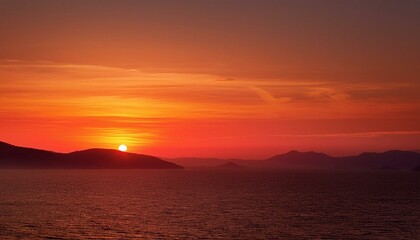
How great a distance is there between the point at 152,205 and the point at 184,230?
162 ft

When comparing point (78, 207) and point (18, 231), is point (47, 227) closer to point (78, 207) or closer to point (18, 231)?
point (18, 231)

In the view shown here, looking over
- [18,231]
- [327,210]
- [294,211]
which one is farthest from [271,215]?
[18,231]

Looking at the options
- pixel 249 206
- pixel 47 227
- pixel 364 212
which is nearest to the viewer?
pixel 47 227

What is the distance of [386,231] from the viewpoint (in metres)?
92.4

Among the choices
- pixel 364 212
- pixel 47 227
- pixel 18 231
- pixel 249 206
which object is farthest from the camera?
pixel 249 206

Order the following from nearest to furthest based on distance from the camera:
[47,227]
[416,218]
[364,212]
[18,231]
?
[18,231] → [47,227] → [416,218] → [364,212]

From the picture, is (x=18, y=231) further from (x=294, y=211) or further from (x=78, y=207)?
(x=294, y=211)

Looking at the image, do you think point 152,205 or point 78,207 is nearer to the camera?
point 78,207

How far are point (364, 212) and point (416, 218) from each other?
14.3 m

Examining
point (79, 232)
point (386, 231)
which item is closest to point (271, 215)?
point (386, 231)

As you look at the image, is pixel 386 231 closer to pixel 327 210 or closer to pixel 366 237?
pixel 366 237

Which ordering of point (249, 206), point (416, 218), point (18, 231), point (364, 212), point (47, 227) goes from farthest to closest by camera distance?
point (249, 206) < point (364, 212) < point (416, 218) < point (47, 227) < point (18, 231)

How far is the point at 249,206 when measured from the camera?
138125 millimetres

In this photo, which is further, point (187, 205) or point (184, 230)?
point (187, 205)
